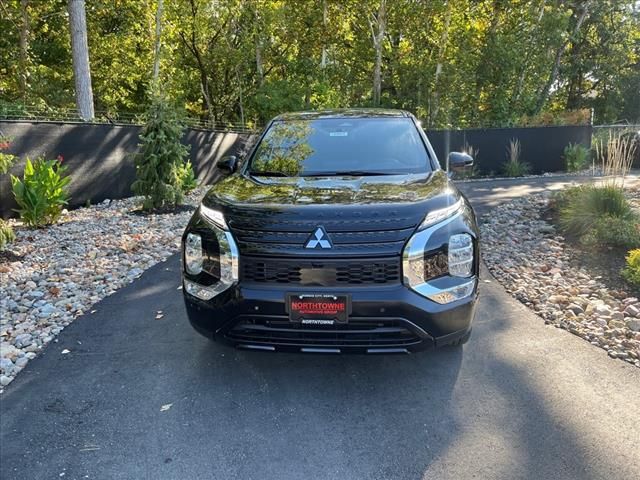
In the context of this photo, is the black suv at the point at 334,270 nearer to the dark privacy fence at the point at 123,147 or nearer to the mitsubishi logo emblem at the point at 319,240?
the mitsubishi logo emblem at the point at 319,240

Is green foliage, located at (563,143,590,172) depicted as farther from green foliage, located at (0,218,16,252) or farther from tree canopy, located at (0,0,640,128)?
green foliage, located at (0,218,16,252)

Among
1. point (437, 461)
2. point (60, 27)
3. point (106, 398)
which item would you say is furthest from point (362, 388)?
point (60, 27)

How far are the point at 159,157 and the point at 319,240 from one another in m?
6.29

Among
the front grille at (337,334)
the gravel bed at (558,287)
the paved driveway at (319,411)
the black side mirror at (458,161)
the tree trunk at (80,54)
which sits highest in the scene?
the tree trunk at (80,54)

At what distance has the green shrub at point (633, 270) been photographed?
441 centimetres

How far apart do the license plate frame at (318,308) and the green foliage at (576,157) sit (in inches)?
603

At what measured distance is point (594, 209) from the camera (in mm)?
6172

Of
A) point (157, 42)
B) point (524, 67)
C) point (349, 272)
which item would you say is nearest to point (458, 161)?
point (349, 272)

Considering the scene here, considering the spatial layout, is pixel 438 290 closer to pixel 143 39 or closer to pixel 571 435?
pixel 571 435

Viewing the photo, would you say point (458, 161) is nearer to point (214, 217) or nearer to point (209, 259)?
point (214, 217)

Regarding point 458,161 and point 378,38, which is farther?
point 378,38

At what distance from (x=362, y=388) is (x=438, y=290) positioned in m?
0.83

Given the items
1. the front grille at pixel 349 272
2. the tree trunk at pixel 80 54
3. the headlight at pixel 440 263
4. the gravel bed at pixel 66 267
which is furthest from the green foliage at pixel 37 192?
the headlight at pixel 440 263

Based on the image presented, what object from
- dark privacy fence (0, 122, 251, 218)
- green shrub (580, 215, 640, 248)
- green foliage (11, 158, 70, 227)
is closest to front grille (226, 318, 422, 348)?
green shrub (580, 215, 640, 248)
